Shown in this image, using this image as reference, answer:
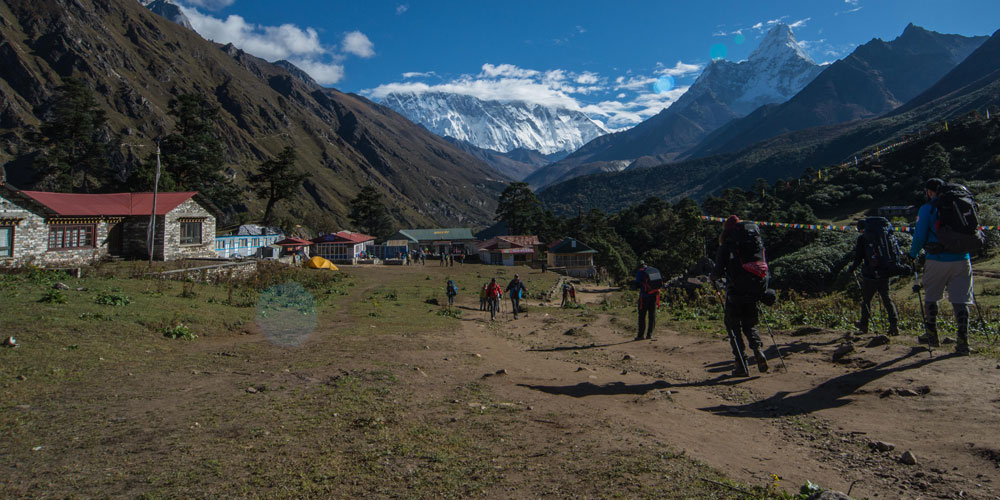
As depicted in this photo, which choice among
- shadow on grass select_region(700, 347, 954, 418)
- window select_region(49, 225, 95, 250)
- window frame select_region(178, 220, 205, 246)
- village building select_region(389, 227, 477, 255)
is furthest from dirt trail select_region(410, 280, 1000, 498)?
village building select_region(389, 227, 477, 255)

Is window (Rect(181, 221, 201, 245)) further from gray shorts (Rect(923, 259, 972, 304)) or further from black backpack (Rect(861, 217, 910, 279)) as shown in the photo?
gray shorts (Rect(923, 259, 972, 304))

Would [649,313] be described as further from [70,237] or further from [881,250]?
[70,237]

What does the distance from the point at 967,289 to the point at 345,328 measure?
13.5 m

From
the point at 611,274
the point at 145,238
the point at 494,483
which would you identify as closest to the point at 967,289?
the point at 494,483

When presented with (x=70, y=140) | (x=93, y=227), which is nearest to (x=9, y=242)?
(x=93, y=227)

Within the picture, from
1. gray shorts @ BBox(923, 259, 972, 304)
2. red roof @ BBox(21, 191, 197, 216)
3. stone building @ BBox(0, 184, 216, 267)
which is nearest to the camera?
gray shorts @ BBox(923, 259, 972, 304)

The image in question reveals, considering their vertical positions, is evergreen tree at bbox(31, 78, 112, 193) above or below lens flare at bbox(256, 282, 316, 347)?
above

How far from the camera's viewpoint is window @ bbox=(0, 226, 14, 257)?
2573 centimetres

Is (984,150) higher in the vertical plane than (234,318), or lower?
higher

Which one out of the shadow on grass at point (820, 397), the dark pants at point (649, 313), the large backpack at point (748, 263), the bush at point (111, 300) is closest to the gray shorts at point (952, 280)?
the shadow on grass at point (820, 397)

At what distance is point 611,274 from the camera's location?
6147 cm

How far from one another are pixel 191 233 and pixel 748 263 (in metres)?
42.3

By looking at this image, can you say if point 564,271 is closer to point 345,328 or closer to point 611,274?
point 611,274

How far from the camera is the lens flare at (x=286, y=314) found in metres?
12.6
